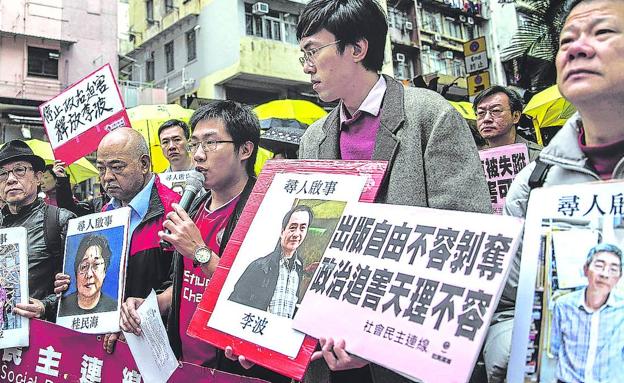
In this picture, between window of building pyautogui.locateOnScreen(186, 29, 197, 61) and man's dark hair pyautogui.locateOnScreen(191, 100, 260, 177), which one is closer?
man's dark hair pyautogui.locateOnScreen(191, 100, 260, 177)

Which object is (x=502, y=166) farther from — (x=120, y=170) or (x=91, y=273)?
(x=91, y=273)

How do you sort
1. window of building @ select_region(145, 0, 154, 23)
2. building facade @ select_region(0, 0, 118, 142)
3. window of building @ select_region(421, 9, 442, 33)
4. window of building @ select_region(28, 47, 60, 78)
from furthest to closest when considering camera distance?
window of building @ select_region(421, 9, 442, 33), window of building @ select_region(145, 0, 154, 23), window of building @ select_region(28, 47, 60, 78), building facade @ select_region(0, 0, 118, 142)

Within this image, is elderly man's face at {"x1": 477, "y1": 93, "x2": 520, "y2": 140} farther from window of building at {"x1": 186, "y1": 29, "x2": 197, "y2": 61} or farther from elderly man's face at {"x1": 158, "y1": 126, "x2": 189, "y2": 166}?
window of building at {"x1": 186, "y1": 29, "x2": 197, "y2": 61}

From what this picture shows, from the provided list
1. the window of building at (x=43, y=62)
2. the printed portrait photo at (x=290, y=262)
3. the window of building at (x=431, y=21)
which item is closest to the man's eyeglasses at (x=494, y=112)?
the printed portrait photo at (x=290, y=262)

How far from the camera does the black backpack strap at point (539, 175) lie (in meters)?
1.36

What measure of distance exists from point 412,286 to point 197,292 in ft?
4.16

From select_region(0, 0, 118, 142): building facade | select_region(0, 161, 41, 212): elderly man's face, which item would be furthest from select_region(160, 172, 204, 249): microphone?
select_region(0, 0, 118, 142): building facade

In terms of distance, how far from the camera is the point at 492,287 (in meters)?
1.17

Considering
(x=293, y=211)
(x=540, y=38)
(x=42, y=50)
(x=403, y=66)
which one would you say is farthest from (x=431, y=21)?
(x=293, y=211)

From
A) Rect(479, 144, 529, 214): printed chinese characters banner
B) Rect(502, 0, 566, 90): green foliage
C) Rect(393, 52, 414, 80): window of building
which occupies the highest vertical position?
Rect(393, 52, 414, 80): window of building

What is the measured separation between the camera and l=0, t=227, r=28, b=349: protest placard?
2.86m

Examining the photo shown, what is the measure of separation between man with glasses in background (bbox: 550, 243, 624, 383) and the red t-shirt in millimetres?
1521

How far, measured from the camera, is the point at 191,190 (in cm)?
237

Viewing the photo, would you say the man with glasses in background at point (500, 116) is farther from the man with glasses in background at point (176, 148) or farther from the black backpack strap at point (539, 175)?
the black backpack strap at point (539, 175)
